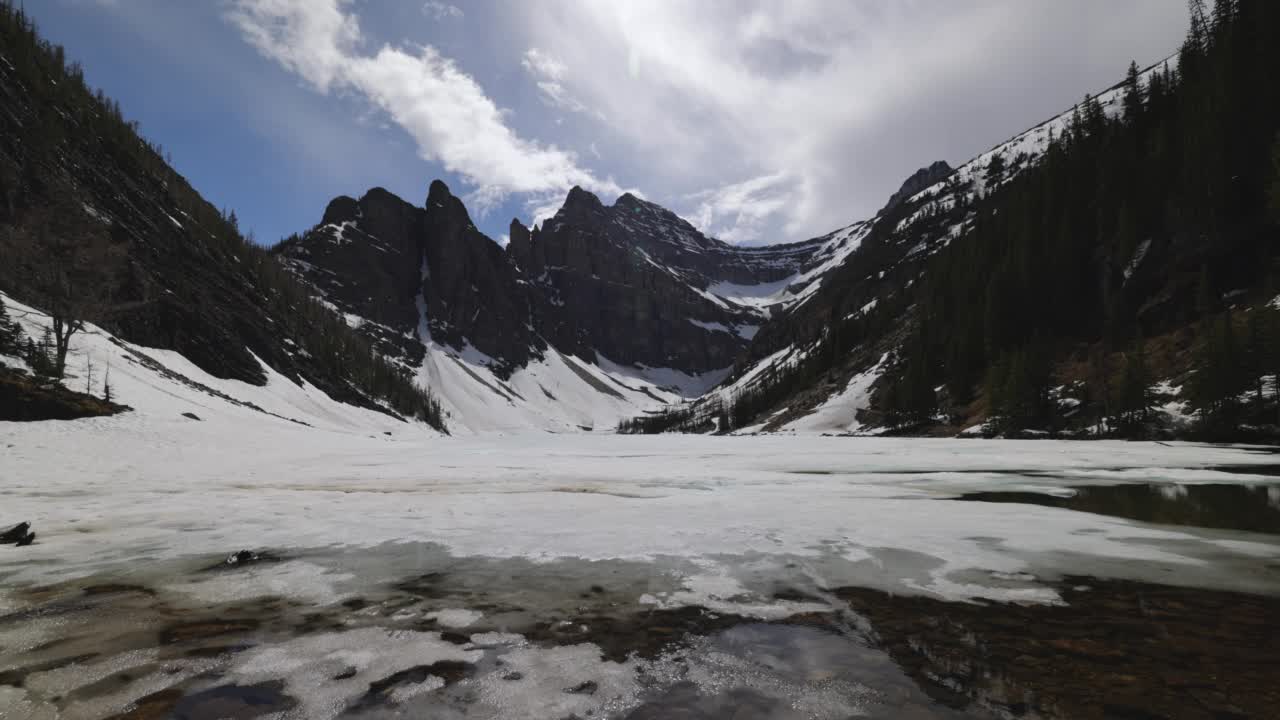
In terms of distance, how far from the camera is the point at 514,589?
5.25 meters

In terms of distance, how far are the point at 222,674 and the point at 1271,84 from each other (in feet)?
308

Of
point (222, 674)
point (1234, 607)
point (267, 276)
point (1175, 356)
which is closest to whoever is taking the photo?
point (222, 674)

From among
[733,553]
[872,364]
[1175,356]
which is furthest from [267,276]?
[1175,356]

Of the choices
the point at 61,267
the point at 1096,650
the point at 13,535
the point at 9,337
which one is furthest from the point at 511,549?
the point at 61,267

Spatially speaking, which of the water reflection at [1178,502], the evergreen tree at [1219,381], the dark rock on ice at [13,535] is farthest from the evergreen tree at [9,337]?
the evergreen tree at [1219,381]

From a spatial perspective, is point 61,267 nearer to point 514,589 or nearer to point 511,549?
point 511,549

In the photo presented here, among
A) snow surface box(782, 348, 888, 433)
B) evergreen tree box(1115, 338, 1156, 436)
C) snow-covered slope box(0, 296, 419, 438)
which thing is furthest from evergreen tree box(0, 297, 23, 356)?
snow surface box(782, 348, 888, 433)

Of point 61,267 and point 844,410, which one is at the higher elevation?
point 61,267

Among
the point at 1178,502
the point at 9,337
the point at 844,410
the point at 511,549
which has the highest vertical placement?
the point at 9,337

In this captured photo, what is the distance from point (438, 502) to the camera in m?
11.3

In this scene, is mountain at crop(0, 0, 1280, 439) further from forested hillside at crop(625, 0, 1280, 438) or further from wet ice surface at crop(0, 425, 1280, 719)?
wet ice surface at crop(0, 425, 1280, 719)

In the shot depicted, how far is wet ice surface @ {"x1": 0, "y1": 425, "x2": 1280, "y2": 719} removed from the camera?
3.00 m

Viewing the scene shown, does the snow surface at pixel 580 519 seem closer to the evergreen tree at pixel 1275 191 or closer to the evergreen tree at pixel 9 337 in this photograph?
the evergreen tree at pixel 9 337

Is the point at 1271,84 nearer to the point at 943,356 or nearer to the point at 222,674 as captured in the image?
the point at 943,356
